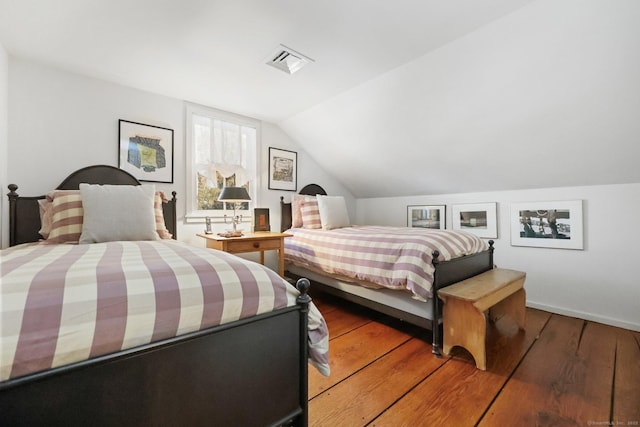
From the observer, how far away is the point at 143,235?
1.87m

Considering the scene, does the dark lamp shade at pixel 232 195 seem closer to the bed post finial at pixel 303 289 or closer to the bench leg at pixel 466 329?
the bed post finial at pixel 303 289

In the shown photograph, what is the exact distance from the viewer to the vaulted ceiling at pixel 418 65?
1646 mm

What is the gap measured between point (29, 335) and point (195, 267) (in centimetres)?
41

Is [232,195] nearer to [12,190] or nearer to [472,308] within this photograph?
[12,190]

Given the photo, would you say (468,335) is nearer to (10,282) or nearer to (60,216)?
(10,282)

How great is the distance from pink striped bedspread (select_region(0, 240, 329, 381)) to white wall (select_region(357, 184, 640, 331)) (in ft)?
8.67

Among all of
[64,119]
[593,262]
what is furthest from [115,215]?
[593,262]

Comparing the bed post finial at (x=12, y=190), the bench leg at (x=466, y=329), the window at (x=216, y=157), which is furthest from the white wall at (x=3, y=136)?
the bench leg at (x=466, y=329)

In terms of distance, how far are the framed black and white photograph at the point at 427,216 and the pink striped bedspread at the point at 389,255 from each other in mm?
1129

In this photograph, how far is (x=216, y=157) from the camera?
10.3 ft

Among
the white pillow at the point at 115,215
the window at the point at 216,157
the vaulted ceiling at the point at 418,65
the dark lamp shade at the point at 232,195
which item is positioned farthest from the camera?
the window at the point at 216,157

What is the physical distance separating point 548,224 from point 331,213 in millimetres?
2148

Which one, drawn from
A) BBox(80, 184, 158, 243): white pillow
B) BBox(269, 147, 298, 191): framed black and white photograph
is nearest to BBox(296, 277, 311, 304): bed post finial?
BBox(80, 184, 158, 243): white pillow

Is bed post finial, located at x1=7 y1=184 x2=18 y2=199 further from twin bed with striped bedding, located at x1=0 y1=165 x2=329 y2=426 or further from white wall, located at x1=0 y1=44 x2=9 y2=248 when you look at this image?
twin bed with striped bedding, located at x1=0 y1=165 x2=329 y2=426
